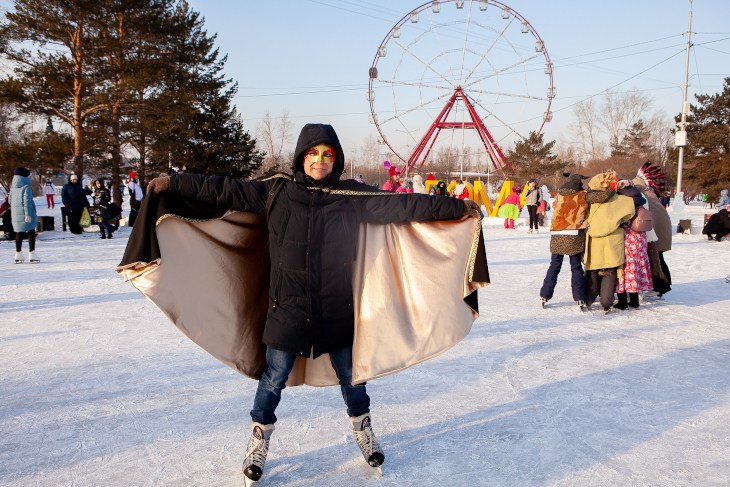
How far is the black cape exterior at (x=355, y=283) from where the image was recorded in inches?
98.9

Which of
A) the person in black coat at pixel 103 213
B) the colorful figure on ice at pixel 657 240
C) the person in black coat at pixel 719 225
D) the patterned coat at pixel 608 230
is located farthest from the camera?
the person in black coat at pixel 719 225

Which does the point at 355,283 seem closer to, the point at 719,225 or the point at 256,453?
the point at 256,453

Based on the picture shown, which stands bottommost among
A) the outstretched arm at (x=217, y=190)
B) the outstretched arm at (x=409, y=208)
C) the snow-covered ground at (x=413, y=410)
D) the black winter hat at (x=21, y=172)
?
the snow-covered ground at (x=413, y=410)

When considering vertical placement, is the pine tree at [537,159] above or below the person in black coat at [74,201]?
above

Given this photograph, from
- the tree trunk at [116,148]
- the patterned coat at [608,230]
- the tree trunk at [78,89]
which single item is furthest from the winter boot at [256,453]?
the tree trunk at [116,148]

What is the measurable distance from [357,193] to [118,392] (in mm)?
2323

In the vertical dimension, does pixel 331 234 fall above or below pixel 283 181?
below

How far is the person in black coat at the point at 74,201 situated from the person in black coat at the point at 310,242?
11785 mm

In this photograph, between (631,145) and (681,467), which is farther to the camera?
(631,145)

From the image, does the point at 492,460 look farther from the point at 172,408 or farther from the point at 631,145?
the point at 631,145

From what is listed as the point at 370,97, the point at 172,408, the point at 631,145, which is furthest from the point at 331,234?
the point at 631,145

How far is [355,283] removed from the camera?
2.57m

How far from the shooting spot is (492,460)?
266cm

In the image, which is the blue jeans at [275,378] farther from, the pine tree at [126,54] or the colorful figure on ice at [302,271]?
the pine tree at [126,54]
